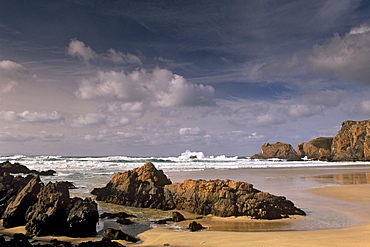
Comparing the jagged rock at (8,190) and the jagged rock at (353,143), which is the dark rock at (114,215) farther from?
the jagged rock at (353,143)

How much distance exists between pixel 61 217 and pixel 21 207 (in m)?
1.97

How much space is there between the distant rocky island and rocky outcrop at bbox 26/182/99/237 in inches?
3170

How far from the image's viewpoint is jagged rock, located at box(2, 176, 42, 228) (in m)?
8.41

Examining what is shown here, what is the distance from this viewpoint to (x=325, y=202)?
40.8 ft

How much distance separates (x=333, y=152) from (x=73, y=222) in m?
87.5

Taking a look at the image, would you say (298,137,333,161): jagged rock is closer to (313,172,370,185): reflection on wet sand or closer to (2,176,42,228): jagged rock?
(313,172,370,185): reflection on wet sand

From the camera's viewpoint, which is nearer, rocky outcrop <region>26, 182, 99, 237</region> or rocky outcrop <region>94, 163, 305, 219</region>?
rocky outcrop <region>26, 182, 99, 237</region>

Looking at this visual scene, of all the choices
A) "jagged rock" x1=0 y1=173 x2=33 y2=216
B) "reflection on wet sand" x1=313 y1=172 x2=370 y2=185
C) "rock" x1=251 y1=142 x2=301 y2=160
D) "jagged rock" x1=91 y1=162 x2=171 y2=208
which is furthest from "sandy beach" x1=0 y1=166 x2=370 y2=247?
"rock" x1=251 y1=142 x2=301 y2=160

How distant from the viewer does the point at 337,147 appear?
3086 inches

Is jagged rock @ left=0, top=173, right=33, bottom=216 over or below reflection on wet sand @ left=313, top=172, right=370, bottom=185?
over

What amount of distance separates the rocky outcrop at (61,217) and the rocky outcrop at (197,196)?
12.8ft

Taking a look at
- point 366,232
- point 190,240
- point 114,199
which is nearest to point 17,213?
point 114,199

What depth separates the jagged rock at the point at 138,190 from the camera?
38.3 ft

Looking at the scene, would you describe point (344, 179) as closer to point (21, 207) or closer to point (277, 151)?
point (21, 207)
